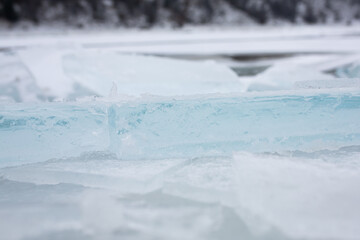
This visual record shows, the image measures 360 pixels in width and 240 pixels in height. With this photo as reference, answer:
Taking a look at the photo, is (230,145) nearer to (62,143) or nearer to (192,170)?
(192,170)

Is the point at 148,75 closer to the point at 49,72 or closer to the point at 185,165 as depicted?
the point at 185,165

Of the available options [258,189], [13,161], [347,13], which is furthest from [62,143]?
[347,13]

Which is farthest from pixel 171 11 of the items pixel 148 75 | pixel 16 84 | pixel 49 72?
pixel 148 75

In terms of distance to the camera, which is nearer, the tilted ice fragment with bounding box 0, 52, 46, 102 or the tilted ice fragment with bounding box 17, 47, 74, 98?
the tilted ice fragment with bounding box 0, 52, 46, 102

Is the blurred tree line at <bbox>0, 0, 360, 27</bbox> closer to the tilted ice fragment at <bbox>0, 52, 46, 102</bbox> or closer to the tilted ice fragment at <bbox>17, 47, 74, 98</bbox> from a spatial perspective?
the tilted ice fragment at <bbox>0, 52, 46, 102</bbox>

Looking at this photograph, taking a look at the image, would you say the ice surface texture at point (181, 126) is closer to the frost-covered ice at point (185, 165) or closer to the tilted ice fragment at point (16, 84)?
the frost-covered ice at point (185, 165)

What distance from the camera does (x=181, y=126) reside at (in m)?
1.25

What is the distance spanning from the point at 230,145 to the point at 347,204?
1.59 ft

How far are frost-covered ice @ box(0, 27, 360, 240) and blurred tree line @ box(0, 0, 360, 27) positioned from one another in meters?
12.5

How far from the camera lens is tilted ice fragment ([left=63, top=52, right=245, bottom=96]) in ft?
6.61

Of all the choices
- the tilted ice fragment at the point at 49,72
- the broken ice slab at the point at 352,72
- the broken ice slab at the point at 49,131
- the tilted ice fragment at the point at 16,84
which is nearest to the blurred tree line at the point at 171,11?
the tilted ice fragment at the point at 16,84

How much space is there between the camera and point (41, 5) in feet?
43.4

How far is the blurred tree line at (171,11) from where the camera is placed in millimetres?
12859

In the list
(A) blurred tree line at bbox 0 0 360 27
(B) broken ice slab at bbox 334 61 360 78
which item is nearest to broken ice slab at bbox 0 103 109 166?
(B) broken ice slab at bbox 334 61 360 78
